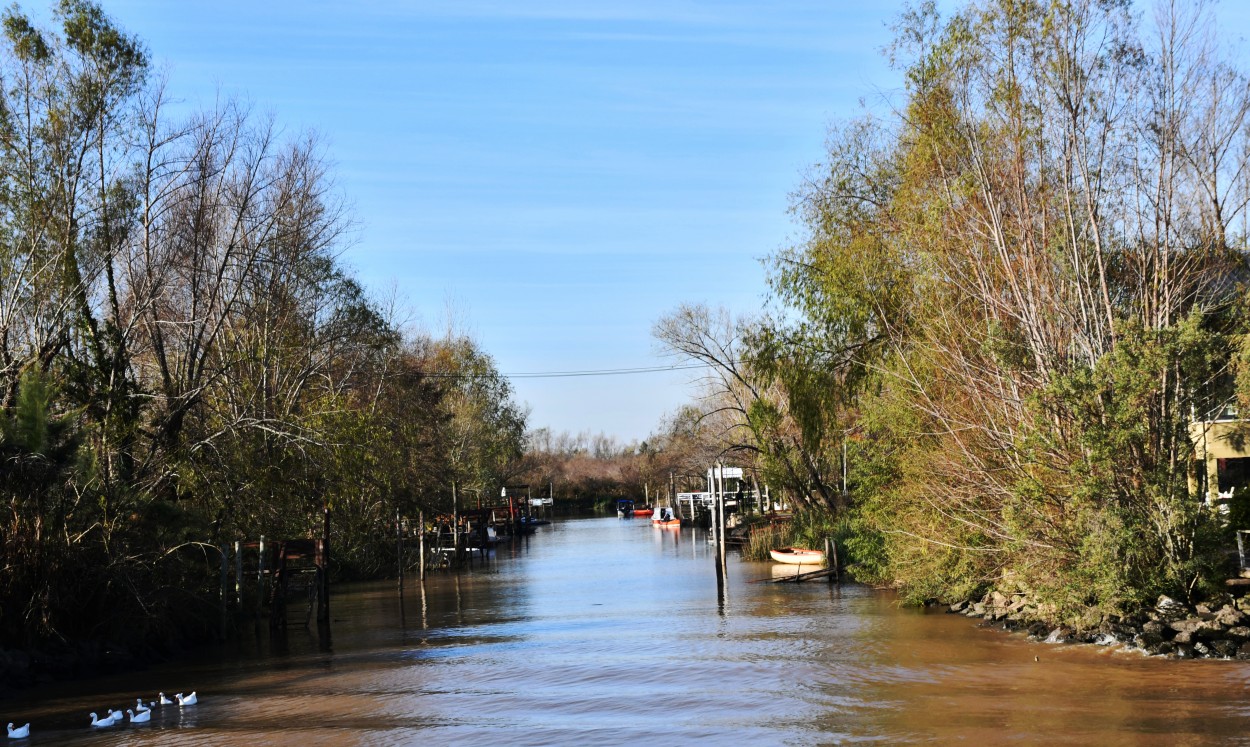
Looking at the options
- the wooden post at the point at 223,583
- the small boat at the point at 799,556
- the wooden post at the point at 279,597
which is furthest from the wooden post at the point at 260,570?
the small boat at the point at 799,556

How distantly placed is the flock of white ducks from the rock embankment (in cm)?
1426

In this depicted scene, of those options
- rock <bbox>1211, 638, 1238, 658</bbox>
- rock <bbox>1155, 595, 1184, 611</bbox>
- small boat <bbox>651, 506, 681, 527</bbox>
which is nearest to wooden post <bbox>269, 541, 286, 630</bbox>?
rock <bbox>1155, 595, 1184, 611</bbox>

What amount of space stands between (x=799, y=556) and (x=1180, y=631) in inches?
739

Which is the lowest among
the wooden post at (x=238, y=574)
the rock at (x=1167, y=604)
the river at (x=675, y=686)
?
the river at (x=675, y=686)

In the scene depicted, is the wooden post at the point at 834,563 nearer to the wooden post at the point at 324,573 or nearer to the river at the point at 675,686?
the river at the point at 675,686

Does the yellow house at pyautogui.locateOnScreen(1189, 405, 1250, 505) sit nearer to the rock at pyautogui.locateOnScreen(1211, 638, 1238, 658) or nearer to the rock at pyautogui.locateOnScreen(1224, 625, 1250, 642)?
the rock at pyautogui.locateOnScreen(1224, 625, 1250, 642)

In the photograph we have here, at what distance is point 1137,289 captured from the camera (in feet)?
63.4

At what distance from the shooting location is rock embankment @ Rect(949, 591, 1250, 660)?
1683 cm

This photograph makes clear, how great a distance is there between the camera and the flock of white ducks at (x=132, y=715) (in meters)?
15.3

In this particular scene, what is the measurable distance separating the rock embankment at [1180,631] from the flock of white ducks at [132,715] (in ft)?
46.8

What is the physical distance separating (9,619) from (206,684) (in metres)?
3.57

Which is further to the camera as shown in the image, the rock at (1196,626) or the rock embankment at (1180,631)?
the rock at (1196,626)

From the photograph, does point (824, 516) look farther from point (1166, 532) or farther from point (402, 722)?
point (402, 722)

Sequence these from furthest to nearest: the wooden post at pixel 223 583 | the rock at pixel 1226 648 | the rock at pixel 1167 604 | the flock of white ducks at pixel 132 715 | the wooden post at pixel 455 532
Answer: the wooden post at pixel 455 532, the wooden post at pixel 223 583, the rock at pixel 1167 604, the rock at pixel 1226 648, the flock of white ducks at pixel 132 715
